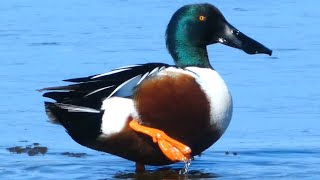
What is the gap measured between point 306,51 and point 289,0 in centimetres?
230

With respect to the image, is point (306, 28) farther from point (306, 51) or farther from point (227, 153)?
point (227, 153)

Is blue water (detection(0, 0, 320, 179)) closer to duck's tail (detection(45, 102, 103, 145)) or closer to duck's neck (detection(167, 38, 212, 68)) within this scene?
duck's tail (detection(45, 102, 103, 145))

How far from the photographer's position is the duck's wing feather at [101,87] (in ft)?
22.8

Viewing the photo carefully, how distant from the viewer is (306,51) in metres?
10.0

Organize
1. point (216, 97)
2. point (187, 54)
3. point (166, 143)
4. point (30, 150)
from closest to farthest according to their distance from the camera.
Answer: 1. point (166, 143)
2. point (216, 97)
3. point (187, 54)
4. point (30, 150)

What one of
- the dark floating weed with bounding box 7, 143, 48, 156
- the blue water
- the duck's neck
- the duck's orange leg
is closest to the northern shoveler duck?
the duck's orange leg

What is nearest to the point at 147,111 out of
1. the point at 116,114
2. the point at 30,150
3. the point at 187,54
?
the point at 116,114

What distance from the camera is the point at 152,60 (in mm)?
9680

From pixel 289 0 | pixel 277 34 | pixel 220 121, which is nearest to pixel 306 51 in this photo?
pixel 277 34

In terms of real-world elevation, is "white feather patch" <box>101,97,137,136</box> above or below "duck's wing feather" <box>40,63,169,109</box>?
below

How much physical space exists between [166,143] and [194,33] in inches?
36.7

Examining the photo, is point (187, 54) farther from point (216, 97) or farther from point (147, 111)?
point (147, 111)

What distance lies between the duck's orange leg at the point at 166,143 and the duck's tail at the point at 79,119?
0.26 meters

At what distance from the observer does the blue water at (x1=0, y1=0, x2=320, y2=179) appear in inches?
292
